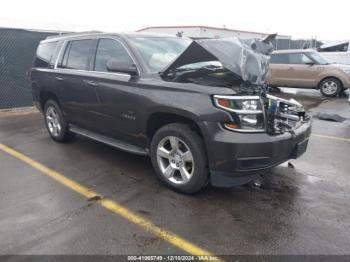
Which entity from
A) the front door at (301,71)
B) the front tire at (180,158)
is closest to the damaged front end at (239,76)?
the front tire at (180,158)

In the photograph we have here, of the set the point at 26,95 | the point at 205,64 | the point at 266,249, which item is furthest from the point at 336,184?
the point at 26,95

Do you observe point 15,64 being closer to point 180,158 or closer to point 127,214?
point 180,158

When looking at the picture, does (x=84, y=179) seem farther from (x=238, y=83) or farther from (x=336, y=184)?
(x=336, y=184)

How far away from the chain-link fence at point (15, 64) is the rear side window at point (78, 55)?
465 cm

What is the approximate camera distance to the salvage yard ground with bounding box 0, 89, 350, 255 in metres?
3.01

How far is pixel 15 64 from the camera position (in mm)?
9461

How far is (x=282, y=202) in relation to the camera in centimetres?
376

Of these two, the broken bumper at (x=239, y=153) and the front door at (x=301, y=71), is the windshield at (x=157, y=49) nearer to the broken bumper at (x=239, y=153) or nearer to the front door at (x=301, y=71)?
the broken bumper at (x=239, y=153)

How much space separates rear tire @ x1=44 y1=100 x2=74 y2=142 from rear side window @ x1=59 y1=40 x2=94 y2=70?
2.61 ft

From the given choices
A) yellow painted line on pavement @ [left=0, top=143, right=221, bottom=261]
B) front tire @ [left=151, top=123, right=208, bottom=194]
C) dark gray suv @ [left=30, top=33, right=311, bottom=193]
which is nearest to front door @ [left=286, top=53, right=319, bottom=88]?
dark gray suv @ [left=30, top=33, right=311, bottom=193]

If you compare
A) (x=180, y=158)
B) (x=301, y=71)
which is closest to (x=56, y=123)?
(x=180, y=158)

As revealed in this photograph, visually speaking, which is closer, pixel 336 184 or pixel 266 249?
pixel 266 249

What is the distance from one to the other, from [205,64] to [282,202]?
73.9 inches

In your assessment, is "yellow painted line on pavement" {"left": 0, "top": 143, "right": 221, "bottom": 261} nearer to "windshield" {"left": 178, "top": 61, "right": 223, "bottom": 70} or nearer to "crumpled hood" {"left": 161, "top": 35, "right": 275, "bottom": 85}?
"crumpled hood" {"left": 161, "top": 35, "right": 275, "bottom": 85}
